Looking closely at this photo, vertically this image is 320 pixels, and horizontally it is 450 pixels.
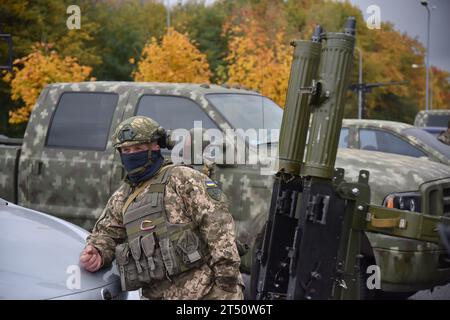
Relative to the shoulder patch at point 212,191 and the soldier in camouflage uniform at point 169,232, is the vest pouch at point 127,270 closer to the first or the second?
the soldier in camouflage uniform at point 169,232

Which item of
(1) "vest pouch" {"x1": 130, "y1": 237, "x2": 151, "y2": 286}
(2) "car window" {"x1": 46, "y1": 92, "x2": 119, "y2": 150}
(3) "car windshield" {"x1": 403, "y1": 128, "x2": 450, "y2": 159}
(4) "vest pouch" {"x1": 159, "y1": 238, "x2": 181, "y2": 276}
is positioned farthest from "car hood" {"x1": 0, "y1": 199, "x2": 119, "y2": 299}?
(3) "car windshield" {"x1": 403, "y1": 128, "x2": 450, "y2": 159}

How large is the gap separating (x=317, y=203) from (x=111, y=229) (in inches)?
43.5

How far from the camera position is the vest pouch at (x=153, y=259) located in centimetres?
361

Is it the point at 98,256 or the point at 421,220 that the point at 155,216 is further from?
the point at 421,220

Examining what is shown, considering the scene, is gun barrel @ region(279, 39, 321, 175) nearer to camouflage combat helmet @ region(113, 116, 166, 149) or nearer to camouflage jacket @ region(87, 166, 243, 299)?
camouflage jacket @ region(87, 166, 243, 299)

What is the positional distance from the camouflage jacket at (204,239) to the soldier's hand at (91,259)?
27 cm

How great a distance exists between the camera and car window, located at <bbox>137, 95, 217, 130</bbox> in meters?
6.36

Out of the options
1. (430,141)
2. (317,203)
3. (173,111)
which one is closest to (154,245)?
(317,203)

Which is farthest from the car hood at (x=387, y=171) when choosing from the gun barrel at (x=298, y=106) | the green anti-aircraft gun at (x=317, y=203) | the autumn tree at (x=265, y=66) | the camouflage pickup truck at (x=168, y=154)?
the gun barrel at (x=298, y=106)

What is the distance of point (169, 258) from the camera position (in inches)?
141

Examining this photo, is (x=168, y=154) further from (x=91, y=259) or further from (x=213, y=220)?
(x=213, y=220)

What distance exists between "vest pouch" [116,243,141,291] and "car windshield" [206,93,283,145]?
8.49ft

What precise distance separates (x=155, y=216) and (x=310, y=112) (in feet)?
3.69
